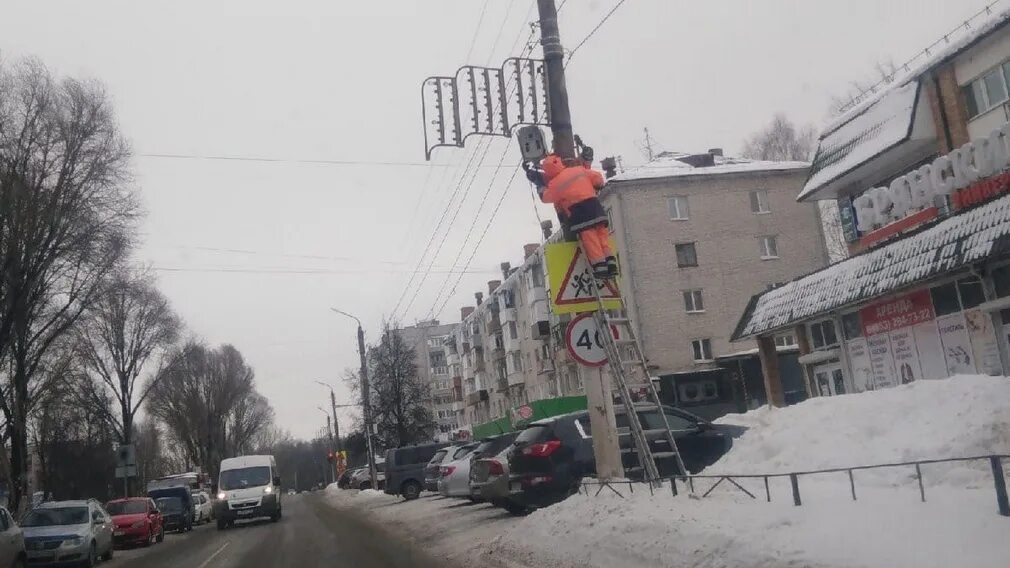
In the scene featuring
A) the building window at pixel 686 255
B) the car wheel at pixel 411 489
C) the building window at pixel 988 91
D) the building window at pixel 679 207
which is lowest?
the car wheel at pixel 411 489

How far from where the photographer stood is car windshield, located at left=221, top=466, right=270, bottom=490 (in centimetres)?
3212

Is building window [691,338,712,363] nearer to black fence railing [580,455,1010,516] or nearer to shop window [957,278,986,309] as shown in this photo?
shop window [957,278,986,309]

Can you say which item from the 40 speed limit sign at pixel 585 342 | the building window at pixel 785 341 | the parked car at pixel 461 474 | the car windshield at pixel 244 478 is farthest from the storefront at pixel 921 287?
the building window at pixel 785 341

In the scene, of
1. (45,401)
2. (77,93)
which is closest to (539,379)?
(45,401)

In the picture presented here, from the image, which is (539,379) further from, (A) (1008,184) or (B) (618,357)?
(B) (618,357)

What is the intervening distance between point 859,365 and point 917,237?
4692 mm

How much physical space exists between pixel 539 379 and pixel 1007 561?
194 ft

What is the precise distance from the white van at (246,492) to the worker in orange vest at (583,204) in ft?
77.7

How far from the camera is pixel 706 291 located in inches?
1817

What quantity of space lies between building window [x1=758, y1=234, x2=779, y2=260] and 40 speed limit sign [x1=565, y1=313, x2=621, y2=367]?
37.3 m

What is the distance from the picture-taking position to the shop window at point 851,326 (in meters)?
24.4

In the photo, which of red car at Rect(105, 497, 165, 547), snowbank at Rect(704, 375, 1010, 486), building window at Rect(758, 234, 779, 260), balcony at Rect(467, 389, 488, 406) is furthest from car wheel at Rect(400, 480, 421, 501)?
balcony at Rect(467, 389, 488, 406)

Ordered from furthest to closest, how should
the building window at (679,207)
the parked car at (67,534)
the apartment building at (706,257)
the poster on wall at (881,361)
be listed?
the building window at (679,207)
the apartment building at (706,257)
the poster on wall at (881,361)
the parked car at (67,534)

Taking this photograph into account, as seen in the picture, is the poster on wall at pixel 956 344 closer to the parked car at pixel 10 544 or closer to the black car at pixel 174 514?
the parked car at pixel 10 544
